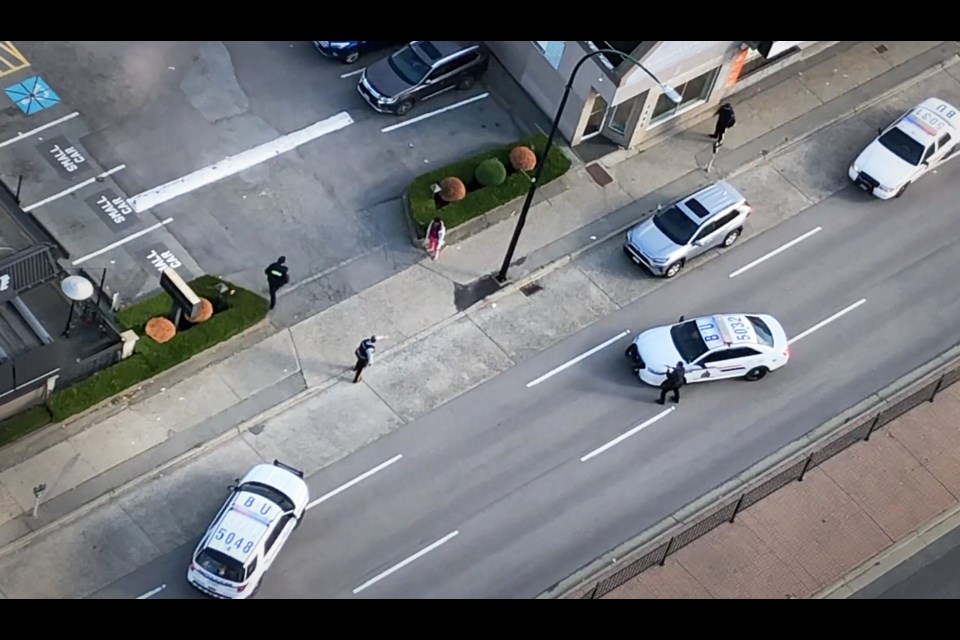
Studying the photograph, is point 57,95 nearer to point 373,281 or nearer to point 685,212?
point 373,281

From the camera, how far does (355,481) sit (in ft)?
108

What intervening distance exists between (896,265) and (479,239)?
12.3 meters

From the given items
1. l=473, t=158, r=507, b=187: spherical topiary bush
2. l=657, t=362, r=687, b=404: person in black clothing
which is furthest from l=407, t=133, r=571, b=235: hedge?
l=657, t=362, r=687, b=404: person in black clothing

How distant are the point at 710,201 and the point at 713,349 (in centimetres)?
518

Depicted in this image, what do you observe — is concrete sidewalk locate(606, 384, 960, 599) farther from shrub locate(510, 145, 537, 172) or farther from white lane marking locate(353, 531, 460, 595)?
shrub locate(510, 145, 537, 172)

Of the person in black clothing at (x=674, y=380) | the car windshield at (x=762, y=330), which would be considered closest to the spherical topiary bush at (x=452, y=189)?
the person in black clothing at (x=674, y=380)

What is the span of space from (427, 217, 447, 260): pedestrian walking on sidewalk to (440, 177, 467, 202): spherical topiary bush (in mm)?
823

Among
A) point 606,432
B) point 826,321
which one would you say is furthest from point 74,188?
point 826,321

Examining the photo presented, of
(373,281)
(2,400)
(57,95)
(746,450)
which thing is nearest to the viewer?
(2,400)

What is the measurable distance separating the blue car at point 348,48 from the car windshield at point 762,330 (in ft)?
47.7

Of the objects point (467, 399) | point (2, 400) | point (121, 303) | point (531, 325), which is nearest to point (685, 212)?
point (531, 325)

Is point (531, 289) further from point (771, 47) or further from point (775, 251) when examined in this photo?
point (771, 47)

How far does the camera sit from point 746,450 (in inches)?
1352

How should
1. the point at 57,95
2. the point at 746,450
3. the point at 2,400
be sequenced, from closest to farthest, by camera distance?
the point at 2,400
the point at 746,450
the point at 57,95
